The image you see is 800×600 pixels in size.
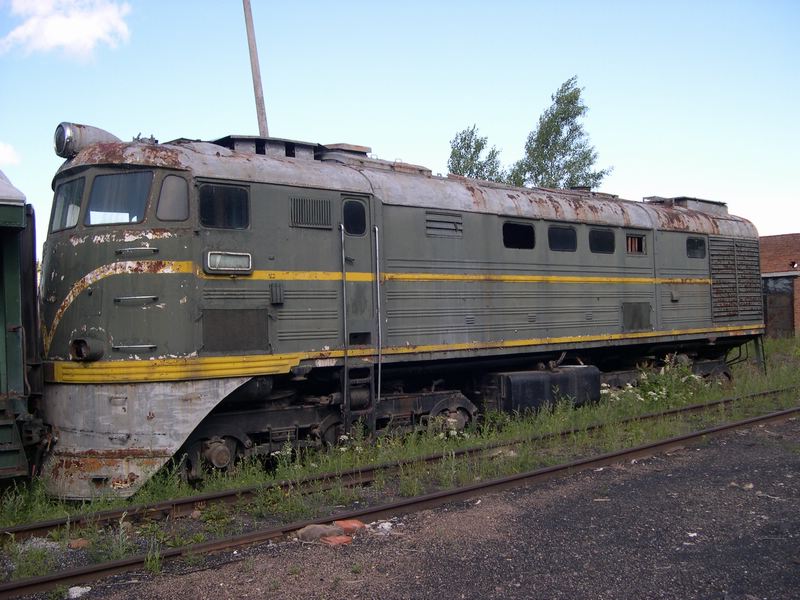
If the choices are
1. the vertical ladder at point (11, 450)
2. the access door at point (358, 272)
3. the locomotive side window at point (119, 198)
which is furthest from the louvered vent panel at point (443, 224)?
the vertical ladder at point (11, 450)

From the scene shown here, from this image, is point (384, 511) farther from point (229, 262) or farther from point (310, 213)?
point (310, 213)

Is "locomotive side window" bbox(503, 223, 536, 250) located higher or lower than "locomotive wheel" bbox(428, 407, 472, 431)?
higher

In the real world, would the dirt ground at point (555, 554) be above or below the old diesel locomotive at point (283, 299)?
below

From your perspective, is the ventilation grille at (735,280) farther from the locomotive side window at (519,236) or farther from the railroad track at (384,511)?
the locomotive side window at (519,236)

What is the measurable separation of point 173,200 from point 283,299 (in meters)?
1.57

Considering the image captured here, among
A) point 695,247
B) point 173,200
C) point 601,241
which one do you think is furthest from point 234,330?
point 695,247

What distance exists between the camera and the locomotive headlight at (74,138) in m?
7.86

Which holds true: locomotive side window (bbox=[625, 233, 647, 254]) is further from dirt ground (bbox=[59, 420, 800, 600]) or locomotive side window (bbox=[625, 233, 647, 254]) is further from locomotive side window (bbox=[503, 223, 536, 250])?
dirt ground (bbox=[59, 420, 800, 600])

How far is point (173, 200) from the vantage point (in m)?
7.39

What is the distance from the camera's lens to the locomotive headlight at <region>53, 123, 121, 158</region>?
7857 millimetres

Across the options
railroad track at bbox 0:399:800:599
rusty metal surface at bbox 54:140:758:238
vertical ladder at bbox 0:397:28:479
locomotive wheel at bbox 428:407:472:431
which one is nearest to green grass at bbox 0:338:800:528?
locomotive wheel at bbox 428:407:472:431

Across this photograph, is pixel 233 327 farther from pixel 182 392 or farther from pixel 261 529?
pixel 261 529

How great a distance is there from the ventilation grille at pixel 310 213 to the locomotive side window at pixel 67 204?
7.34ft

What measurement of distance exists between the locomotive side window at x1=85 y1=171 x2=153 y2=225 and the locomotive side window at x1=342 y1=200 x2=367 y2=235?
2291 mm
